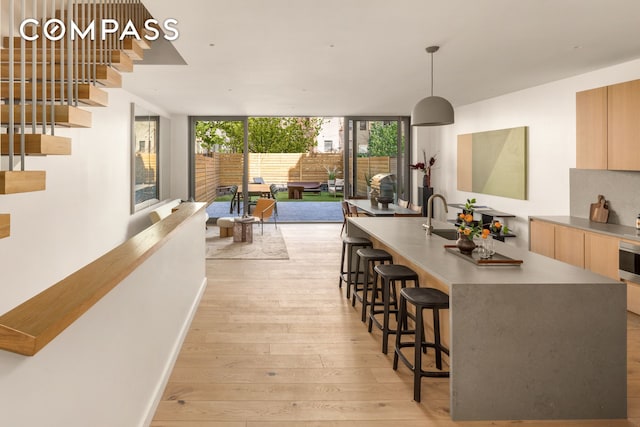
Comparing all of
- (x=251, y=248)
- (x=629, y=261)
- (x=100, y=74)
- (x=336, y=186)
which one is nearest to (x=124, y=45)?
(x=100, y=74)

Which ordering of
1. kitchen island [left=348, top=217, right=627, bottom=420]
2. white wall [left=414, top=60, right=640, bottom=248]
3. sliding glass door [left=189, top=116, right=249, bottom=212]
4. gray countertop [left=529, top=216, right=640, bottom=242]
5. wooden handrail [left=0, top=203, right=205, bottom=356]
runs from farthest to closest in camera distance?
sliding glass door [left=189, top=116, right=249, bottom=212]
white wall [left=414, top=60, right=640, bottom=248]
gray countertop [left=529, top=216, right=640, bottom=242]
kitchen island [left=348, top=217, right=627, bottom=420]
wooden handrail [left=0, top=203, right=205, bottom=356]

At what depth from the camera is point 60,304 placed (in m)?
1.40

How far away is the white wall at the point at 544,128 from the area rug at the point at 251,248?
3639 mm

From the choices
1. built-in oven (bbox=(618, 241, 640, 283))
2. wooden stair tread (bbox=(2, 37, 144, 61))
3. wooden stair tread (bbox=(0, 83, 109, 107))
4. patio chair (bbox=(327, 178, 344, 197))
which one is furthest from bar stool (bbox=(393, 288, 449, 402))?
patio chair (bbox=(327, 178, 344, 197))

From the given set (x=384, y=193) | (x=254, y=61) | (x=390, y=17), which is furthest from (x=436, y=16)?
(x=384, y=193)

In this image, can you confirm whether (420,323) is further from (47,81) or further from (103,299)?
(47,81)

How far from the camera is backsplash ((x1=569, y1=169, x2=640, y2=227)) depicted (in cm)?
517

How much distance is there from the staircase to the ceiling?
0.60 m

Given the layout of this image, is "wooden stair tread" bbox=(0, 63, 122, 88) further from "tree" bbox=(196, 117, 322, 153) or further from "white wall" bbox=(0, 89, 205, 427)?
"tree" bbox=(196, 117, 322, 153)

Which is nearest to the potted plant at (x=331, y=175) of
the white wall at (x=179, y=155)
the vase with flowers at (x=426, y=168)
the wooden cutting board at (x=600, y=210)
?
the vase with flowers at (x=426, y=168)

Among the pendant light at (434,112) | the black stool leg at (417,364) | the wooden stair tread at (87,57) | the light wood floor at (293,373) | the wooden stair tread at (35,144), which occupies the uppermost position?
the wooden stair tread at (87,57)

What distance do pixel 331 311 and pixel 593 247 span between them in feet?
9.11

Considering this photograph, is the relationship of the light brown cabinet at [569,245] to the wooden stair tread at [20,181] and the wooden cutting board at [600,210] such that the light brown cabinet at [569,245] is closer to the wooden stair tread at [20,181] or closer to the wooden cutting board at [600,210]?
the wooden cutting board at [600,210]

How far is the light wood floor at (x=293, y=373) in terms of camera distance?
8.69 ft
